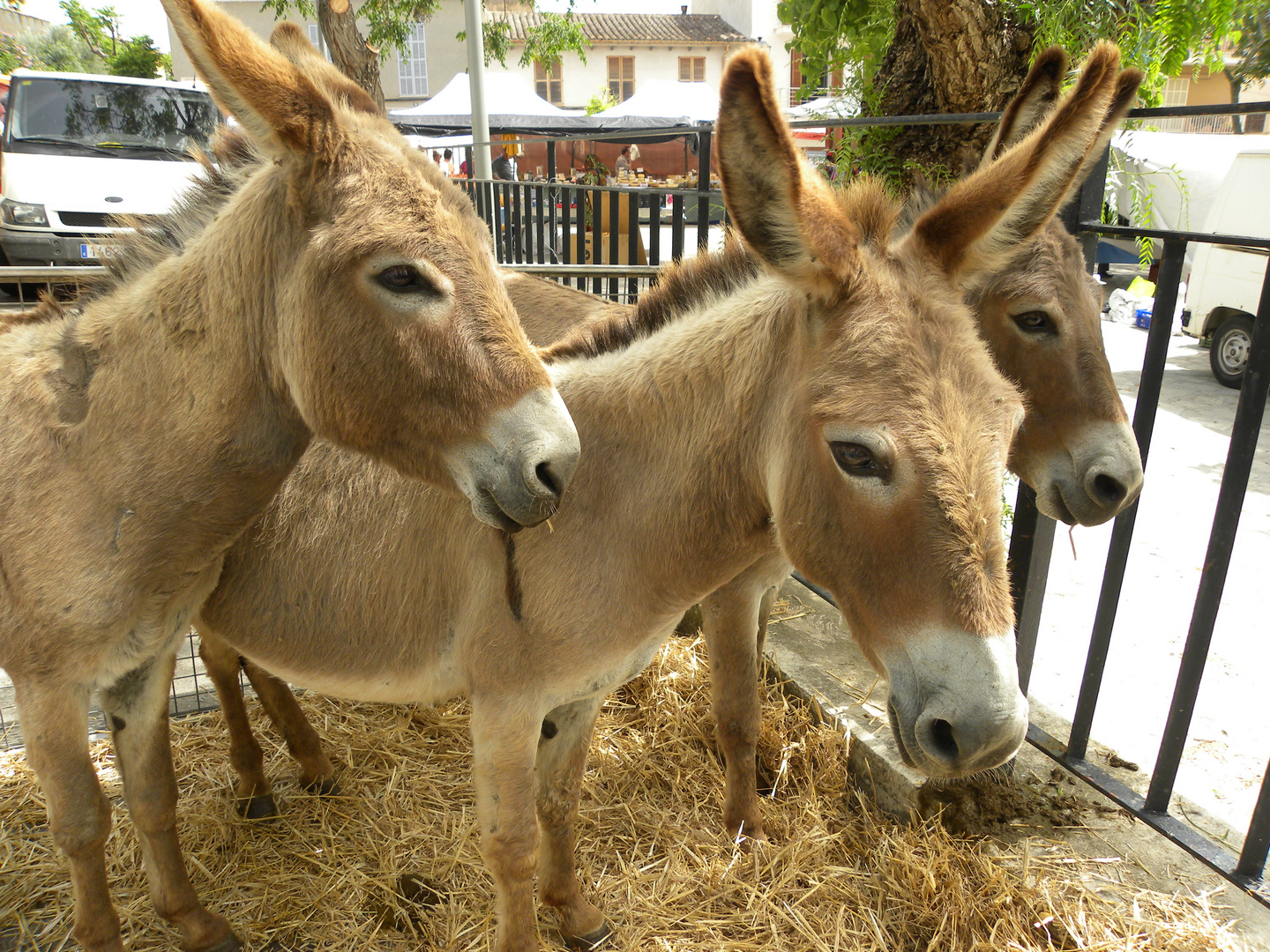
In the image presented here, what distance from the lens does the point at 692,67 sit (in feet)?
144

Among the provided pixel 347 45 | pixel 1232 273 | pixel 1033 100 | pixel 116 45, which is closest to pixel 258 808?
pixel 1033 100

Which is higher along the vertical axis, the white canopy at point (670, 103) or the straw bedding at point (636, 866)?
the white canopy at point (670, 103)

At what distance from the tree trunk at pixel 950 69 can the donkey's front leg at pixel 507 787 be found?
100 inches

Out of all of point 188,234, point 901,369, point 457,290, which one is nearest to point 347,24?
point 188,234

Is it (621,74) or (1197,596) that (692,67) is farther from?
(1197,596)

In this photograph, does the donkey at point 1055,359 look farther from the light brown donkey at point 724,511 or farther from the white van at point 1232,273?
the white van at point 1232,273

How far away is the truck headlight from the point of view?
8.38 metres

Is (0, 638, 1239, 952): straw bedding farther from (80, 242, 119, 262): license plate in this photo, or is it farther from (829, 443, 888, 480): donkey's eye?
(80, 242, 119, 262): license plate

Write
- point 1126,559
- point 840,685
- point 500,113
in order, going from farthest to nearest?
point 500,113
point 840,685
point 1126,559

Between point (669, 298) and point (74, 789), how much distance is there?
1910 mm

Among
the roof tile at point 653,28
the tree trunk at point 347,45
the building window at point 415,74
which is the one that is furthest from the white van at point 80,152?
the roof tile at point 653,28

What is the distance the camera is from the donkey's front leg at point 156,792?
2260mm

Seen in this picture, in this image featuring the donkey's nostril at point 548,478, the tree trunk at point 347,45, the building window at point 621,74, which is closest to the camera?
the donkey's nostril at point 548,478

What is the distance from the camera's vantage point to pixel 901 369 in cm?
145
